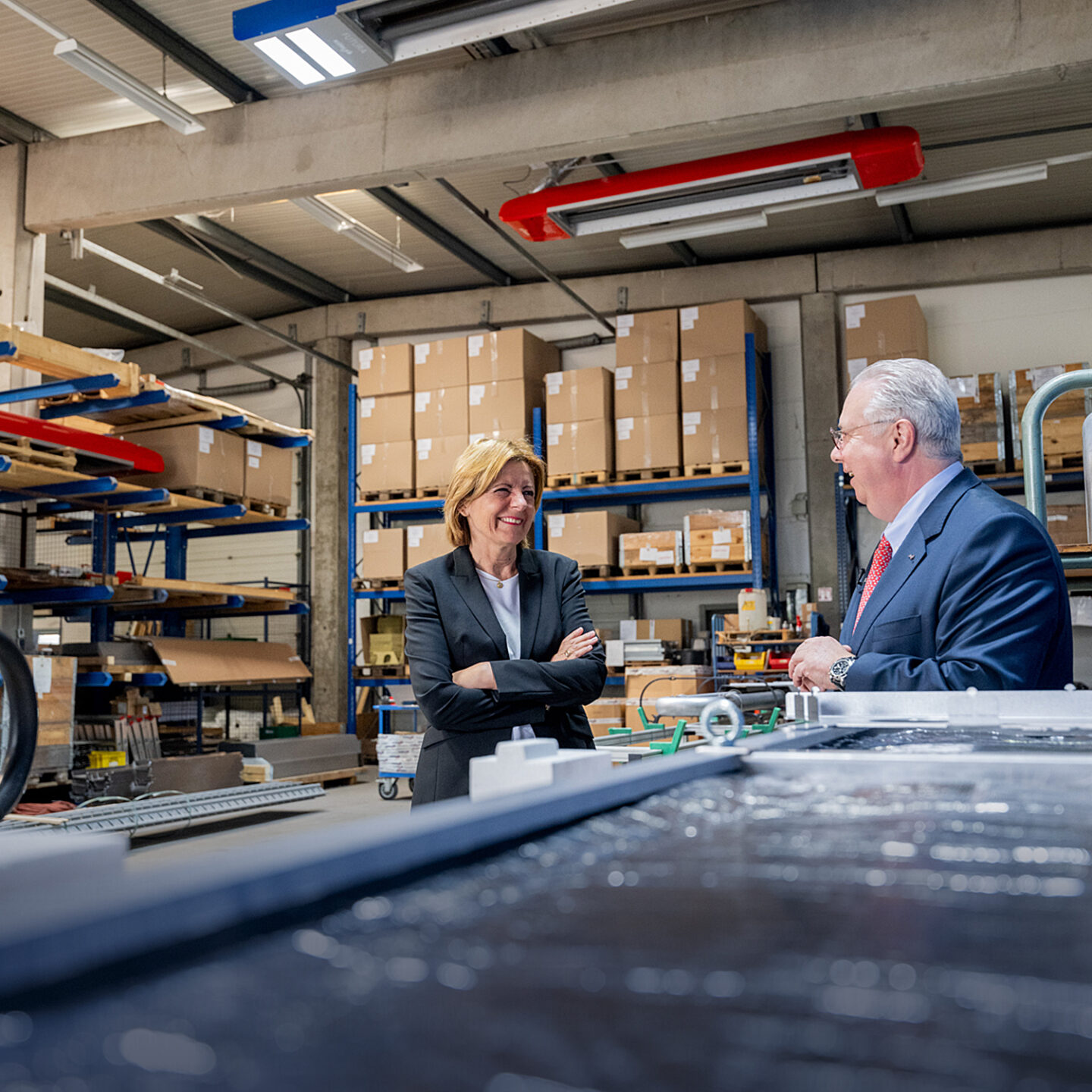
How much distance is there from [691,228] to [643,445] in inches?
87.2

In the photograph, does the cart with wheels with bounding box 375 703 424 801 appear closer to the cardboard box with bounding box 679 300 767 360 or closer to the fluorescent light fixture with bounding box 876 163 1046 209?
the cardboard box with bounding box 679 300 767 360

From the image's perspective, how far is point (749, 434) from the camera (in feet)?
31.8

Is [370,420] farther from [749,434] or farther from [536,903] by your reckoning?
[536,903]

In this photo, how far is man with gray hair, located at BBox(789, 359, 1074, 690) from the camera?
205 centimetres

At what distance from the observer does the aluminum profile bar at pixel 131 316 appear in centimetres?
1050

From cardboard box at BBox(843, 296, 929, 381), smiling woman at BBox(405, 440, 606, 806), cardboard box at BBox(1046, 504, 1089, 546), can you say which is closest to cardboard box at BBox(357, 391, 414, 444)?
cardboard box at BBox(843, 296, 929, 381)

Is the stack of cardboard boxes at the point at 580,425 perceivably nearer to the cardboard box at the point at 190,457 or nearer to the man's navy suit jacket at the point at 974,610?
the cardboard box at the point at 190,457

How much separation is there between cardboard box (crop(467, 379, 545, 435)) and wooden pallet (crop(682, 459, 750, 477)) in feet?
5.63

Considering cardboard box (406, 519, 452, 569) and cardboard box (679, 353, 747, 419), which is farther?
cardboard box (406, 519, 452, 569)

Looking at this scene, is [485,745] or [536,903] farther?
[485,745]

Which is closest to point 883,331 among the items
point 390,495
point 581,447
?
point 581,447

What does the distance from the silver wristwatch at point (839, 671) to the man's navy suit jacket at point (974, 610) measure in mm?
37

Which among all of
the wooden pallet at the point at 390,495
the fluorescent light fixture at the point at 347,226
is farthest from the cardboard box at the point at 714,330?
the wooden pallet at the point at 390,495

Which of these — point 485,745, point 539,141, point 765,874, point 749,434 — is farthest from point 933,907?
point 749,434
